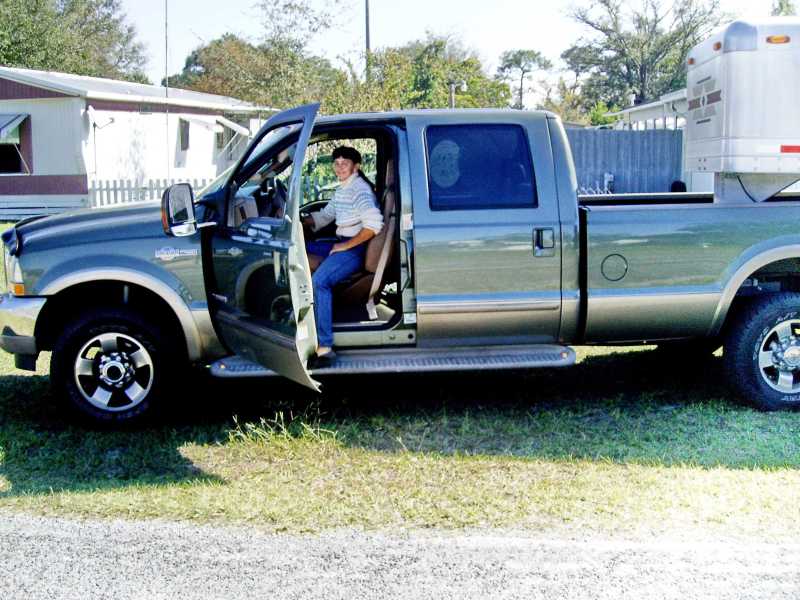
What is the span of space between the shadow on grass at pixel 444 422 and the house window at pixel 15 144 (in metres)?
17.6

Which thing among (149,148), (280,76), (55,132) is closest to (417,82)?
(280,76)

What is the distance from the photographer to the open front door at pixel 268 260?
5.46m

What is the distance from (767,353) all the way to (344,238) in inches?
113

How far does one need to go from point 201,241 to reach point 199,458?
4.45 feet

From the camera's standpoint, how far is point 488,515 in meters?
4.79

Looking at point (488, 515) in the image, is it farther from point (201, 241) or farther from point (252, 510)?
point (201, 241)

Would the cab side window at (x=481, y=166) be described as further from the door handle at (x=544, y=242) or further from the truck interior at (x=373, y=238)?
the truck interior at (x=373, y=238)

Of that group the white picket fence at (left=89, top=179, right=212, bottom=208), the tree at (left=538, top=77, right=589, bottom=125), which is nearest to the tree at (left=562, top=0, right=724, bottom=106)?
the tree at (left=538, top=77, right=589, bottom=125)

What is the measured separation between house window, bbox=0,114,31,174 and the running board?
19.7 meters

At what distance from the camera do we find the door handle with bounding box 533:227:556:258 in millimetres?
6238

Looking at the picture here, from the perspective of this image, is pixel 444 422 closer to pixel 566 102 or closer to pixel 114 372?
pixel 114 372

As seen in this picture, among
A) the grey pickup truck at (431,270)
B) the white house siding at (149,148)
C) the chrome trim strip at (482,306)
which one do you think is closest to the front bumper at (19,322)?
the grey pickup truck at (431,270)

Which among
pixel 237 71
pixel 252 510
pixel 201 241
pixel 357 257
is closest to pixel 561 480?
pixel 252 510

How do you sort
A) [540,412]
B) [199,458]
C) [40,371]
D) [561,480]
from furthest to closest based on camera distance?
[40,371] < [540,412] < [199,458] < [561,480]
